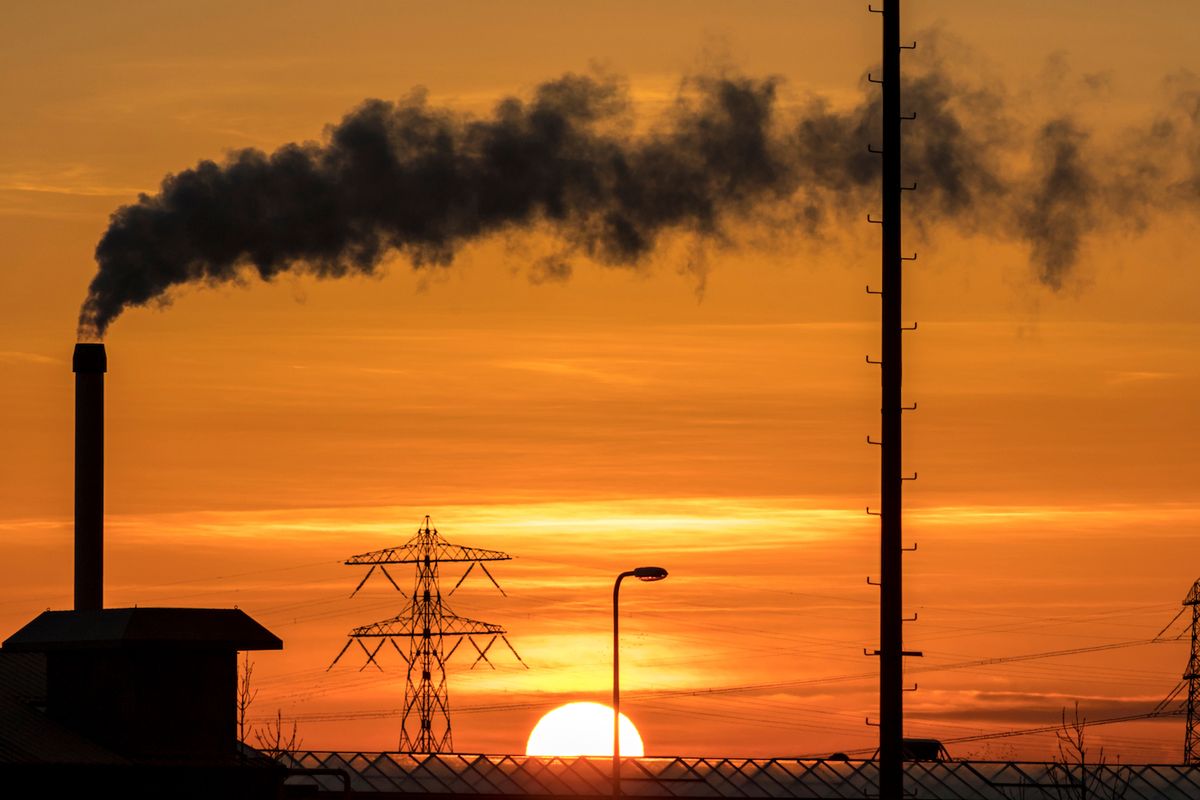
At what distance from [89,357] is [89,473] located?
3945 mm

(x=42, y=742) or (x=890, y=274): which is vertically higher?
(x=890, y=274)

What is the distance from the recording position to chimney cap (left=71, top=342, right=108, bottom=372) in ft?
220

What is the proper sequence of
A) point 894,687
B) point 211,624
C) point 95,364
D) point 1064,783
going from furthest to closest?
point 1064,783 → point 95,364 → point 211,624 → point 894,687

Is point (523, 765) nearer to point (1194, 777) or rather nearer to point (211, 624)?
point (1194, 777)

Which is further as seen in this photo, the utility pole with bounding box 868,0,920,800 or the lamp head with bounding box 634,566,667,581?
the lamp head with bounding box 634,566,667,581

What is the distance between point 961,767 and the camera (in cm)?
8469

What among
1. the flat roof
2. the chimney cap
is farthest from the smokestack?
the flat roof

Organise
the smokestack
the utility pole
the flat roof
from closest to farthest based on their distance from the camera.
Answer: the utility pole → the flat roof → the smokestack

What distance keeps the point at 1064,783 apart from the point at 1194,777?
5.75 metres

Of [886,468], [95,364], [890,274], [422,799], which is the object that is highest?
[95,364]

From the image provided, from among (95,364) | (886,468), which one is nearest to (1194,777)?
(95,364)

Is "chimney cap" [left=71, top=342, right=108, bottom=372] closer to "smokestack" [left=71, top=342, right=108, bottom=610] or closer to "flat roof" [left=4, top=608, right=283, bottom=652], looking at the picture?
"smokestack" [left=71, top=342, right=108, bottom=610]

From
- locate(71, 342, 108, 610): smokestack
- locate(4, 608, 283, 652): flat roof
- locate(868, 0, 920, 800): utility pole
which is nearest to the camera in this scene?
locate(868, 0, 920, 800): utility pole

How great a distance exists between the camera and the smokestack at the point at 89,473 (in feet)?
214
